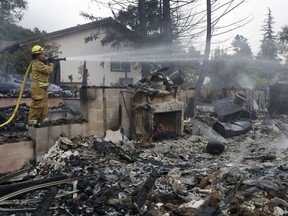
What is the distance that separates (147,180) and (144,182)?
0.53ft

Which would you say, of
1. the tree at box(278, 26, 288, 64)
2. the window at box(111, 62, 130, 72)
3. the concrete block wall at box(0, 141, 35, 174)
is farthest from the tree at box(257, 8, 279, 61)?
the concrete block wall at box(0, 141, 35, 174)

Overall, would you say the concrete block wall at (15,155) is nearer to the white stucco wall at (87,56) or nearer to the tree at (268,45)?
the white stucco wall at (87,56)

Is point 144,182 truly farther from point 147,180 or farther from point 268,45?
point 268,45

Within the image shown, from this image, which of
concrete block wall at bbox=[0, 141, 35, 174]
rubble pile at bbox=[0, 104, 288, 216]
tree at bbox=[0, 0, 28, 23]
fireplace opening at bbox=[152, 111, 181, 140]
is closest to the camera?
rubble pile at bbox=[0, 104, 288, 216]

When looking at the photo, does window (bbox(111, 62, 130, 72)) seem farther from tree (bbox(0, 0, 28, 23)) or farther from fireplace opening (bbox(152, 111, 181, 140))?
fireplace opening (bbox(152, 111, 181, 140))

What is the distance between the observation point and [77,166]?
6.23 metres

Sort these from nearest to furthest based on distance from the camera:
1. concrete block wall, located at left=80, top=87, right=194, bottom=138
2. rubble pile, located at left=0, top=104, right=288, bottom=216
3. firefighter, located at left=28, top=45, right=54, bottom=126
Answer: rubble pile, located at left=0, top=104, right=288, bottom=216 → firefighter, located at left=28, top=45, right=54, bottom=126 → concrete block wall, located at left=80, top=87, right=194, bottom=138

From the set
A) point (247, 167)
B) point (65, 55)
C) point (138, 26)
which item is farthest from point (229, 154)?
point (65, 55)

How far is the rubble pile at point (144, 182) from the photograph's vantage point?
4434 mm

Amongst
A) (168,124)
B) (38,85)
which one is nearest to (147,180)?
(38,85)

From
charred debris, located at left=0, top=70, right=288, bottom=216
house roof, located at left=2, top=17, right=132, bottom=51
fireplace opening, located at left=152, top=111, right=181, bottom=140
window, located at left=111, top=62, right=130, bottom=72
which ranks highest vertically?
house roof, located at left=2, top=17, right=132, bottom=51

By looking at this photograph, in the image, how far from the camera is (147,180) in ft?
17.1

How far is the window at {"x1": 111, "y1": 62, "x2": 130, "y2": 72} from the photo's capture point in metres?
22.5

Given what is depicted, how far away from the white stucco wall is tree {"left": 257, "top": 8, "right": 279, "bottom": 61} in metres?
24.9
